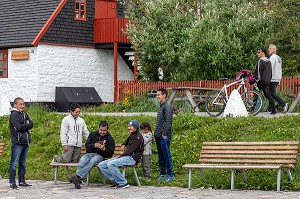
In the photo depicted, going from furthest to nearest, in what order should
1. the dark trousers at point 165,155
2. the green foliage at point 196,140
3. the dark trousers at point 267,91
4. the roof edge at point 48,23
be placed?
1. the roof edge at point 48,23
2. the dark trousers at point 267,91
3. the dark trousers at point 165,155
4. the green foliage at point 196,140

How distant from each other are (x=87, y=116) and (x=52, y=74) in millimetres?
13356

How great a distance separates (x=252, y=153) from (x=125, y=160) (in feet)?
7.88

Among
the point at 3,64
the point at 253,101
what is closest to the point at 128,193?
the point at 253,101

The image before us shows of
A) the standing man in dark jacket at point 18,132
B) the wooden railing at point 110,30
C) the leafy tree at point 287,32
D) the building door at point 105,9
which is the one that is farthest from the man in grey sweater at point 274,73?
the building door at point 105,9

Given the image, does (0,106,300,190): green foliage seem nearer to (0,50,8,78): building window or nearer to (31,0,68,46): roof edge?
(31,0,68,46): roof edge

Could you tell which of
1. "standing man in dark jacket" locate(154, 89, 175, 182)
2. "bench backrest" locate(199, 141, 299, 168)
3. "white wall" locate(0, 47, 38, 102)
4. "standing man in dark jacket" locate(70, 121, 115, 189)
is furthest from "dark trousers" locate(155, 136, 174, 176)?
"white wall" locate(0, 47, 38, 102)

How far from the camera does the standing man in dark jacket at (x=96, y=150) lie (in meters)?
16.3

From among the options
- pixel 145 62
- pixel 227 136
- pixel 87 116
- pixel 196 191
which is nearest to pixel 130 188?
pixel 196 191

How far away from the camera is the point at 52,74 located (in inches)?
1441

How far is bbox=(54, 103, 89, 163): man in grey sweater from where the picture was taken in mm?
17125

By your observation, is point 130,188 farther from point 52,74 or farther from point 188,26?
point 52,74

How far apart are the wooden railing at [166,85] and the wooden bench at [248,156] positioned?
11.8 m

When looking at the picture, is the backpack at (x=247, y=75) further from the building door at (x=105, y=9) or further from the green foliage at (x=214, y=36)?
the building door at (x=105, y=9)

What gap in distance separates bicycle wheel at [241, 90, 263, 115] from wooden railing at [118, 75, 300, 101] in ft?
14.3
